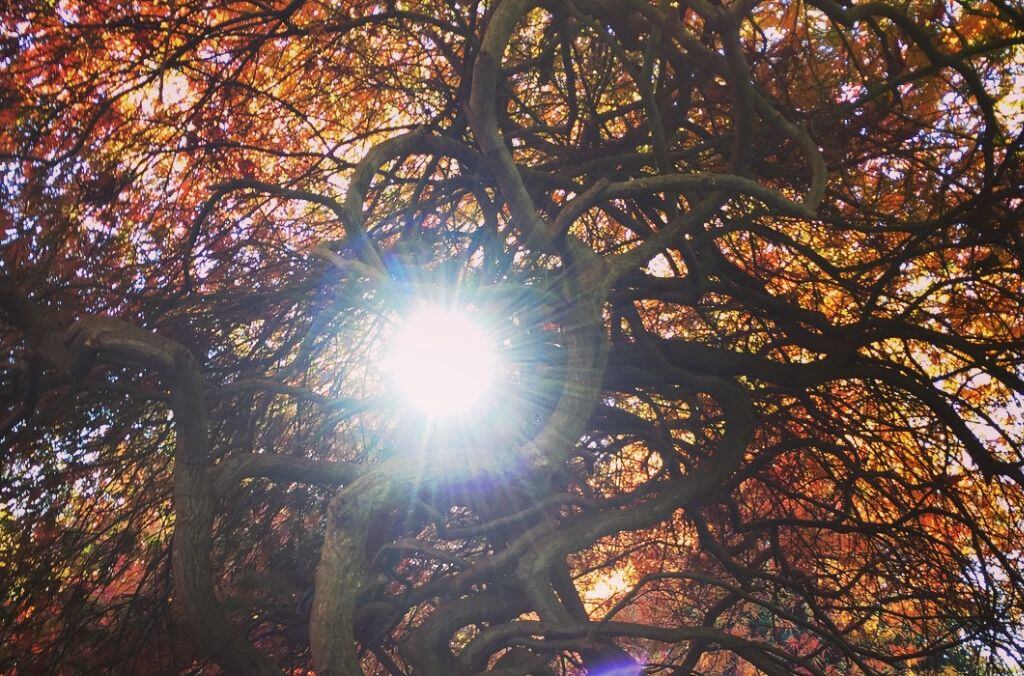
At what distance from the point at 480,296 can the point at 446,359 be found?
58 cm

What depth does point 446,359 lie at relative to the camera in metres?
3.27

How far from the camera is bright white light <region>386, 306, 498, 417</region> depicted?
3.24 meters

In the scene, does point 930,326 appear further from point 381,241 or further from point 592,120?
point 381,241

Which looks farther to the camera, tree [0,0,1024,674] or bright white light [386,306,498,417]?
bright white light [386,306,498,417]

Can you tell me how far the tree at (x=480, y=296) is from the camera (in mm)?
2818

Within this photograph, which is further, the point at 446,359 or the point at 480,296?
the point at 446,359

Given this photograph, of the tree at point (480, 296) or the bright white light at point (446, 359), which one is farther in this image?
the bright white light at point (446, 359)

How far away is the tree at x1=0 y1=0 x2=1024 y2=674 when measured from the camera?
282 centimetres

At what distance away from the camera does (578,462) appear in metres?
5.03

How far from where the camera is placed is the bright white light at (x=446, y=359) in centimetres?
324

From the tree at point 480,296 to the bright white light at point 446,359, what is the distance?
132 millimetres

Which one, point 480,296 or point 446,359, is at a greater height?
point 446,359

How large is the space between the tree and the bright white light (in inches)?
5.2

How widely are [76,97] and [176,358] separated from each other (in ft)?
5.85
